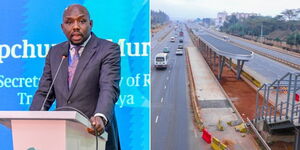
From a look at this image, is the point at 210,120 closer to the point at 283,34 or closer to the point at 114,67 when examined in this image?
the point at 114,67

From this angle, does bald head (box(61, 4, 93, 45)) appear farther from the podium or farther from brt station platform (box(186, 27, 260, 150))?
brt station platform (box(186, 27, 260, 150))

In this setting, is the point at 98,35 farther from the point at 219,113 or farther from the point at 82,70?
the point at 219,113

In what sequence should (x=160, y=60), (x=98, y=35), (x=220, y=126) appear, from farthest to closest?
1. (x=160, y=60)
2. (x=220, y=126)
3. (x=98, y=35)

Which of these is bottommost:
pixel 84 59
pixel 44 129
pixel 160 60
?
pixel 160 60

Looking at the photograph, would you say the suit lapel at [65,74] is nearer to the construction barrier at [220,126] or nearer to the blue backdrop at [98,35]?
the blue backdrop at [98,35]

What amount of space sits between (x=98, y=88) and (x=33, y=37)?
5.96 feet

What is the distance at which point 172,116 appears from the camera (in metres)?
23.2

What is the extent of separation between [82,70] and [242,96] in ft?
83.5

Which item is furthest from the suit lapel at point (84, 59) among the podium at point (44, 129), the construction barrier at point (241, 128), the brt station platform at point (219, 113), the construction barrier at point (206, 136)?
the construction barrier at point (241, 128)

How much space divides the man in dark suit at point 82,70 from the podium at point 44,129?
1.44 feet

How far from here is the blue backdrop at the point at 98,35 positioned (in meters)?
4.00

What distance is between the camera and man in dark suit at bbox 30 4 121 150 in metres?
2.51

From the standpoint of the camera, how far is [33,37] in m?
4.12

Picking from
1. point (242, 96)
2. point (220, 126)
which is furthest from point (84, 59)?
point (242, 96)
